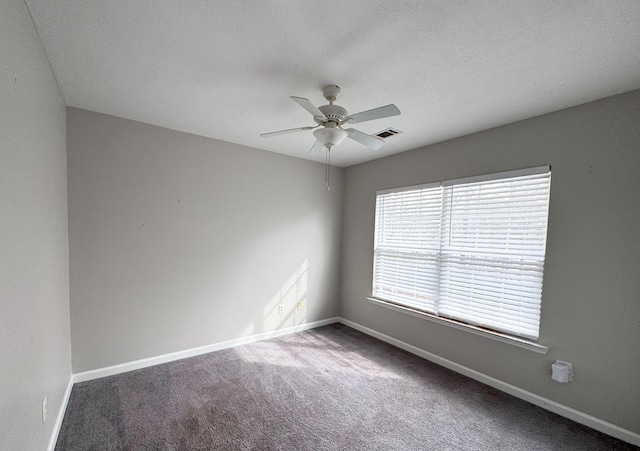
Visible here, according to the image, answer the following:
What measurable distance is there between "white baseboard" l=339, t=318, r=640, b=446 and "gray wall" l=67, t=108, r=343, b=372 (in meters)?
1.70

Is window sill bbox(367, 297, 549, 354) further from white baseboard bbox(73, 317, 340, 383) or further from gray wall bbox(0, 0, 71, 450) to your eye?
gray wall bbox(0, 0, 71, 450)

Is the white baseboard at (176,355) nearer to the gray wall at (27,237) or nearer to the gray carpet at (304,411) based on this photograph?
the gray carpet at (304,411)

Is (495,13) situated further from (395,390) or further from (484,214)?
(395,390)

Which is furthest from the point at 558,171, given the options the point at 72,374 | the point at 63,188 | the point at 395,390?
the point at 72,374

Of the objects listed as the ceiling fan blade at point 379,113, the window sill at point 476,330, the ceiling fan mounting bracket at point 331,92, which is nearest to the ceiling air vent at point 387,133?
the ceiling fan mounting bracket at point 331,92

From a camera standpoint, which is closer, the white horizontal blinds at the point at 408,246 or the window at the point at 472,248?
the window at the point at 472,248

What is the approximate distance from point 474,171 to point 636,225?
1259 millimetres

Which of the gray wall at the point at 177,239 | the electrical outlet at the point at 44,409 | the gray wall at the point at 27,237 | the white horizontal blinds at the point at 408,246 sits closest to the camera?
the gray wall at the point at 27,237

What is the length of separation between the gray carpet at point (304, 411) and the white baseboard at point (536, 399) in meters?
0.06

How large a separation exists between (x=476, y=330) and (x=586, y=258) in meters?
1.13

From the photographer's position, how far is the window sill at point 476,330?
7.83ft

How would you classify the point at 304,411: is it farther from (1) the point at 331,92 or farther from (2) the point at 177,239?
(1) the point at 331,92

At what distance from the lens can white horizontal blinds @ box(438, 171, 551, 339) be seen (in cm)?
244

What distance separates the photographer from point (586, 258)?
218 centimetres
